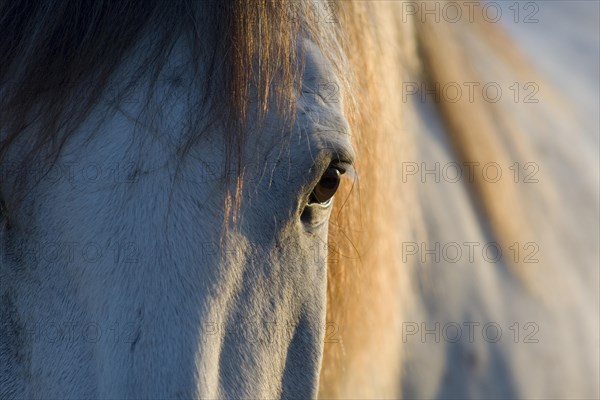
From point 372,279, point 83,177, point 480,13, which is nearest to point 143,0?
point 83,177

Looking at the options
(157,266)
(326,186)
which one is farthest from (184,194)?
(326,186)

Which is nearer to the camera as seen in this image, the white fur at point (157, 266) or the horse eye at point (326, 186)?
the white fur at point (157, 266)

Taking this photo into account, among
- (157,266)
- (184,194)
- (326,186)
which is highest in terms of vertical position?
(326,186)

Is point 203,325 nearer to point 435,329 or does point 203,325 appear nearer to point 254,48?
point 254,48

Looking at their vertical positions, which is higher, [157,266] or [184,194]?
[184,194]

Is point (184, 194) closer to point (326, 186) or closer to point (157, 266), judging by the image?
point (157, 266)

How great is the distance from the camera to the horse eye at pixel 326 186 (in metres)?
1.33

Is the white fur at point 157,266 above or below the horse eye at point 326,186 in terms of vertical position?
below

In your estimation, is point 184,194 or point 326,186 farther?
point 326,186

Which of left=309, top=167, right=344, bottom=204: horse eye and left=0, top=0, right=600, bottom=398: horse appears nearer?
left=0, top=0, right=600, bottom=398: horse

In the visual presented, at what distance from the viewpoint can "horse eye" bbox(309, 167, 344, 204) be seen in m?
1.33

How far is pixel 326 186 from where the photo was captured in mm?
1340

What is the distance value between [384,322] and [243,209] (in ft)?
2.50

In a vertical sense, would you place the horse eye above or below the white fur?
above
